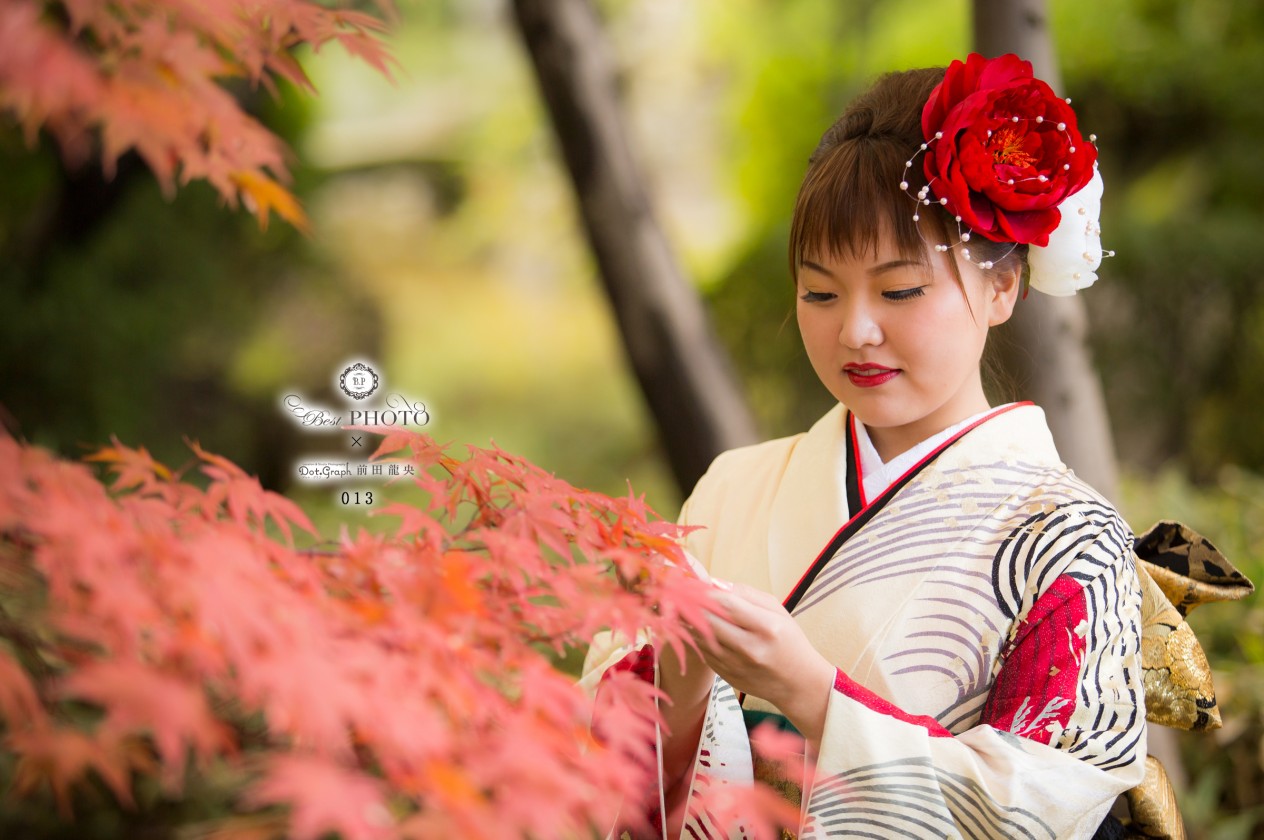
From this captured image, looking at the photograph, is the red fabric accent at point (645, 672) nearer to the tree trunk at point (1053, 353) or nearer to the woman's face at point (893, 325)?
the woman's face at point (893, 325)

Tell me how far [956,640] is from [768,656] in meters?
0.30

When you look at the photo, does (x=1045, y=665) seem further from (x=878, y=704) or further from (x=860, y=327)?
(x=860, y=327)

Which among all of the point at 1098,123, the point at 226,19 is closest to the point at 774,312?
the point at 1098,123

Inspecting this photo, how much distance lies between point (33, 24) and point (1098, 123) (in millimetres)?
6243

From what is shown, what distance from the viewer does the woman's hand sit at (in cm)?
114

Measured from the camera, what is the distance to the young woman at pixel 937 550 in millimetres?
1220

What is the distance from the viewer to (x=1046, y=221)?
54.6 inches

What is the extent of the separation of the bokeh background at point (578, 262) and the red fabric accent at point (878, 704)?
4.41ft

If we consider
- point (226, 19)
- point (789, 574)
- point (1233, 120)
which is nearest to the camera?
point (226, 19)

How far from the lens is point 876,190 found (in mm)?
1351

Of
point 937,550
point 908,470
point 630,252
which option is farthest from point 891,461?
point 630,252

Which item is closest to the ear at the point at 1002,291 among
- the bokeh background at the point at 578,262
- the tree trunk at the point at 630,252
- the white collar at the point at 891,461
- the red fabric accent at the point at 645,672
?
the white collar at the point at 891,461

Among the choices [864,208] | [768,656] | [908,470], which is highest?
[864,208]

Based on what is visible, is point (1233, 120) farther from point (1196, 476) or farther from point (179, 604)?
point (179, 604)
